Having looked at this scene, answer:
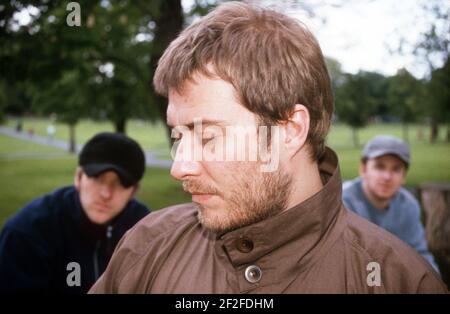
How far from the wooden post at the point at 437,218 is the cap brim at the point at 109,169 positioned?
375 cm

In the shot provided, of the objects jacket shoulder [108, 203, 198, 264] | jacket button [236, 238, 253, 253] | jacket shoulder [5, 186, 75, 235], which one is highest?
jacket shoulder [5, 186, 75, 235]

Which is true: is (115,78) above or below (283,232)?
above

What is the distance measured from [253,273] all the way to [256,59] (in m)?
0.66

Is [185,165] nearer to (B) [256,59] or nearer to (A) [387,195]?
(B) [256,59]

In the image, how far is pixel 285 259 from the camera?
4.21 ft

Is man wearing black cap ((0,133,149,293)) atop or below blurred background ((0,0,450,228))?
below

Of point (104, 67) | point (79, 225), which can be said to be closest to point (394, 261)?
point (79, 225)

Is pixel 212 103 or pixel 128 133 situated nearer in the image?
pixel 212 103

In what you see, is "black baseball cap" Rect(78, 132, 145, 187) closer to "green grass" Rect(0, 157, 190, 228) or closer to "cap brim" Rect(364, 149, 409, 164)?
"cap brim" Rect(364, 149, 409, 164)

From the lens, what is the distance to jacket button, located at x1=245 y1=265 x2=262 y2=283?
1.28m

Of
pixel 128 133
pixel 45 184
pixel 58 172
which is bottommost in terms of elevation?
pixel 45 184

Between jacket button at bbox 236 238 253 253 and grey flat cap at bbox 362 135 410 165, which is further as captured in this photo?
grey flat cap at bbox 362 135 410 165

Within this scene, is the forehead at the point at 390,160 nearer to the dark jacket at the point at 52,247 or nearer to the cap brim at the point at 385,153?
the cap brim at the point at 385,153

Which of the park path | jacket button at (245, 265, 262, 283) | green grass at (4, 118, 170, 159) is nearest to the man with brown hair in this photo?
jacket button at (245, 265, 262, 283)
